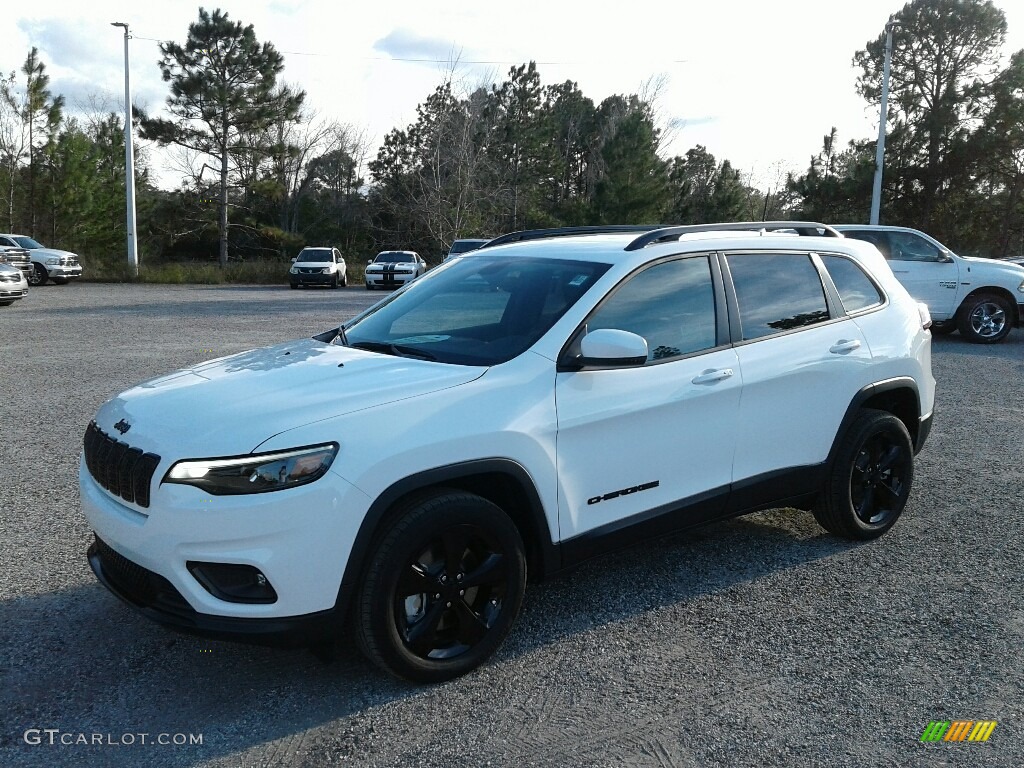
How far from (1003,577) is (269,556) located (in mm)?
3704

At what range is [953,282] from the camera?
47.3 feet

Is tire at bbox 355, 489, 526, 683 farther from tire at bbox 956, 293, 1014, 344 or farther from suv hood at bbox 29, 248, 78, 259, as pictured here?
suv hood at bbox 29, 248, 78, 259

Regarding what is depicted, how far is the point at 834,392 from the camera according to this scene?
4715 mm

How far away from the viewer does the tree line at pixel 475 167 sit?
36219mm

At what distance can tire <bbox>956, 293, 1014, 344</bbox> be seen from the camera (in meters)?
14.5

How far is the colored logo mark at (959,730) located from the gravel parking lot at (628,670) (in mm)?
33

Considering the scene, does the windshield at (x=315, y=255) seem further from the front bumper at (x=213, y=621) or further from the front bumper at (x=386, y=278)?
the front bumper at (x=213, y=621)

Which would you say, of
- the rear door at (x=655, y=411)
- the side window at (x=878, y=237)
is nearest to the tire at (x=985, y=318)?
the side window at (x=878, y=237)

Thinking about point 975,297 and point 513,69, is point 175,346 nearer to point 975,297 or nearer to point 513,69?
point 975,297

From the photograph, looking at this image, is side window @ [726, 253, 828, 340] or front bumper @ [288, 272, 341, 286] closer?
side window @ [726, 253, 828, 340]

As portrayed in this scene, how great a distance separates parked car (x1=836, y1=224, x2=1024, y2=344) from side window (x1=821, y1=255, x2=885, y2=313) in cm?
997

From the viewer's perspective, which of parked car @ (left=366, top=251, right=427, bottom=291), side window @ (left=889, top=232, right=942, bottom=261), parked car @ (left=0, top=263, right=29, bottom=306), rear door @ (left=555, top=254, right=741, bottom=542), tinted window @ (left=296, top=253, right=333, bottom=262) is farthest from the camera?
tinted window @ (left=296, top=253, right=333, bottom=262)

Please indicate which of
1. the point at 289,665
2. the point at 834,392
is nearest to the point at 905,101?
the point at 834,392

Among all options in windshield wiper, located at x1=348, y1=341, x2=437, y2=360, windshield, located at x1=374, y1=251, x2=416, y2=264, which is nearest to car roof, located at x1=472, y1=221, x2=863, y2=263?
windshield wiper, located at x1=348, y1=341, x2=437, y2=360
